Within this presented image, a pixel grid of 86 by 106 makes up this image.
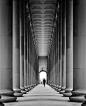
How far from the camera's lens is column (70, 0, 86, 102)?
24234 millimetres

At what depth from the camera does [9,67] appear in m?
24.8

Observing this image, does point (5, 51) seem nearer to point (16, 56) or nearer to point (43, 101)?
point (43, 101)

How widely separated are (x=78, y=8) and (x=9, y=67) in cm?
768

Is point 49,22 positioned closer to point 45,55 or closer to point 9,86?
point 9,86

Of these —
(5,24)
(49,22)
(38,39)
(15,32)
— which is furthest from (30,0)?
(38,39)

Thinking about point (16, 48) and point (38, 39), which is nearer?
point (16, 48)

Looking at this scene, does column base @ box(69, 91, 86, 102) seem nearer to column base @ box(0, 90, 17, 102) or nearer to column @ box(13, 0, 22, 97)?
column base @ box(0, 90, 17, 102)

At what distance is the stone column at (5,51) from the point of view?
24.3 meters

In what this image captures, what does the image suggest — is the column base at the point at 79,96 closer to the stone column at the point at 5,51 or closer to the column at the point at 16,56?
the stone column at the point at 5,51

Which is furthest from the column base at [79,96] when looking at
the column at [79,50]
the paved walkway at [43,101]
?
the paved walkway at [43,101]

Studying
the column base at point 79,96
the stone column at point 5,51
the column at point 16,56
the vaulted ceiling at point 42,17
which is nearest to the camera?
the column base at point 79,96

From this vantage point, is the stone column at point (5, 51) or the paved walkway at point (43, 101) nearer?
the paved walkway at point (43, 101)

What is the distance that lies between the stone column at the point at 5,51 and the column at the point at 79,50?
5.57 m

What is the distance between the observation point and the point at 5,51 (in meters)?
24.6
